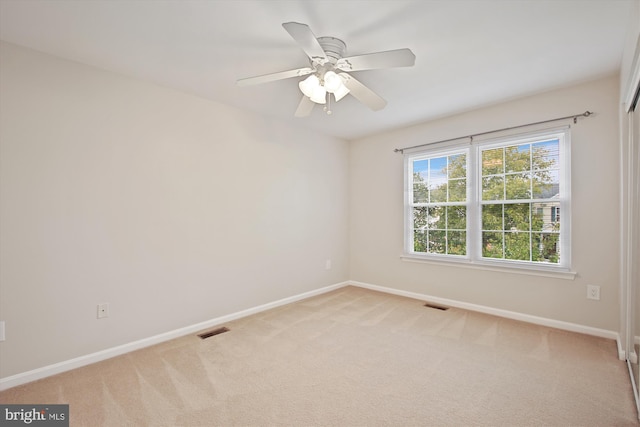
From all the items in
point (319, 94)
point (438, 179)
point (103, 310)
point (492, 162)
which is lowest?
point (103, 310)

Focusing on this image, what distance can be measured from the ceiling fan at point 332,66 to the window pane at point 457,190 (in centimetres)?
196

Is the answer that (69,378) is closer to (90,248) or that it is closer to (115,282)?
(115,282)

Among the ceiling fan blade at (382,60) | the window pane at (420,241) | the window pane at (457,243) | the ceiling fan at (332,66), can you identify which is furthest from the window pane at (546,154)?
the ceiling fan blade at (382,60)

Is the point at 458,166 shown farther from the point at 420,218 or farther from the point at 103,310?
the point at 103,310

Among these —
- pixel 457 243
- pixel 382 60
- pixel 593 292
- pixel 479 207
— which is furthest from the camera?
pixel 457 243

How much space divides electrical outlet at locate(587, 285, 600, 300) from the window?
293mm

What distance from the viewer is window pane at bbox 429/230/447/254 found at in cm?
389

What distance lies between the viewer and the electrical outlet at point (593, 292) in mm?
2758

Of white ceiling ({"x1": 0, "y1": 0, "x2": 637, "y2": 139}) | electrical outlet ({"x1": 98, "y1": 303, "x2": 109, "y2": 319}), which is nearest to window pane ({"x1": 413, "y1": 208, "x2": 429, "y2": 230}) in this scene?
white ceiling ({"x1": 0, "y1": 0, "x2": 637, "y2": 139})

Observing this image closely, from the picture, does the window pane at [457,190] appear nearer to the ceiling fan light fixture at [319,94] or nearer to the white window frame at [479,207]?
→ the white window frame at [479,207]

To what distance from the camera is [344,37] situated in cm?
205

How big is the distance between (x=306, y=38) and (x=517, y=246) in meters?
3.11

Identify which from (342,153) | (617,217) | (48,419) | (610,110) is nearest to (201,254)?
(48,419)

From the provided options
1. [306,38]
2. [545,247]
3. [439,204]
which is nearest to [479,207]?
[439,204]
